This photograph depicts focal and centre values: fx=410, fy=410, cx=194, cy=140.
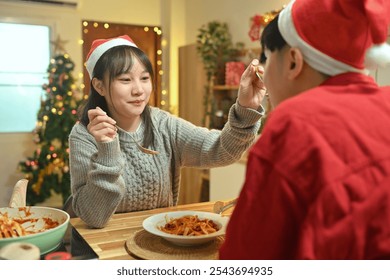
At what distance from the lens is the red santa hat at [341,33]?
0.56 m

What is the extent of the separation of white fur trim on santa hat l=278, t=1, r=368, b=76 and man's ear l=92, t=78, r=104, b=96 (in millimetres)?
666

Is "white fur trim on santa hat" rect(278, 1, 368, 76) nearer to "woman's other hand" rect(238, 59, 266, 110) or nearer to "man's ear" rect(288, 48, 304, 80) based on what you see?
"man's ear" rect(288, 48, 304, 80)

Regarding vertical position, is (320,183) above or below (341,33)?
below

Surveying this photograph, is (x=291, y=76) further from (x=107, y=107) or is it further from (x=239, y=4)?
(x=239, y=4)

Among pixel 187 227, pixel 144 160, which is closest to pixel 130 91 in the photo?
pixel 144 160

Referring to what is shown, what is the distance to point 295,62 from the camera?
623 millimetres

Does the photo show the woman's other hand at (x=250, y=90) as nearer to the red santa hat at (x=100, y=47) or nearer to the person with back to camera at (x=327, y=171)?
the red santa hat at (x=100, y=47)

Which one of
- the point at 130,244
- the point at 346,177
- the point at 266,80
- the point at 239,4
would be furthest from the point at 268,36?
the point at 239,4

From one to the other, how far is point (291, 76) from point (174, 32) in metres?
2.84

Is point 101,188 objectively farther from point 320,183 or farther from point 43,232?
point 320,183

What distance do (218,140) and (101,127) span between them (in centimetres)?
41

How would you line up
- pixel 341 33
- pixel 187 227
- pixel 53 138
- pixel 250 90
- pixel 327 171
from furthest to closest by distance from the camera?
pixel 53 138 → pixel 250 90 → pixel 187 227 → pixel 341 33 → pixel 327 171

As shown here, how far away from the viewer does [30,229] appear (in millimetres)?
823

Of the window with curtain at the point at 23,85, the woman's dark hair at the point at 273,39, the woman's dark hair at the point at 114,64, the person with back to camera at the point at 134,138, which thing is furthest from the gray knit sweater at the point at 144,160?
the window with curtain at the point at 23,85
